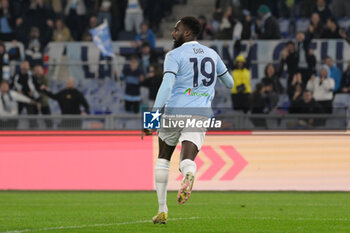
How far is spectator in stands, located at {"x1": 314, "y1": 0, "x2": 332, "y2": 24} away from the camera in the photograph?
19922 mm

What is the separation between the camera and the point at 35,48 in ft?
66.1

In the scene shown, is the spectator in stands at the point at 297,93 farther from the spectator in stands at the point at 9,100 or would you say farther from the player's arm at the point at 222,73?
the player's arm at the point at 222,73

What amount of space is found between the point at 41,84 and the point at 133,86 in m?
2.08

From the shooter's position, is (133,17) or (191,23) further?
(133,17)

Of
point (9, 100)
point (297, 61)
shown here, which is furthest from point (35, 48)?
point (297, 61)

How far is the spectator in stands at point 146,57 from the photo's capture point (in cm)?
1893

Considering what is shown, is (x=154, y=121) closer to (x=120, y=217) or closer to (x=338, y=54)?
(x=120, y=217)

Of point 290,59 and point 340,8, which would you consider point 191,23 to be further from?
point 340,8

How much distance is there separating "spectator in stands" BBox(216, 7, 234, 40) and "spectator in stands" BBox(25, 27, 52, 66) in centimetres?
441

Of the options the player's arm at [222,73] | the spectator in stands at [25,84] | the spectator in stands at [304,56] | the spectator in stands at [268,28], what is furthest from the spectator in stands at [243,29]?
the player's arm at [222,73]

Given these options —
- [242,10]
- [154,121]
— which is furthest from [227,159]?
[242,10]

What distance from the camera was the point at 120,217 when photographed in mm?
8734

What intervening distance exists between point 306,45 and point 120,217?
1127 centimetres

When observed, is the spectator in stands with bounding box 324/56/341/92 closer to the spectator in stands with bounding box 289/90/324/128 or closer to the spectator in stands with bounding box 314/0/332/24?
the spectator in stands with bounding box 289/90/324/128
